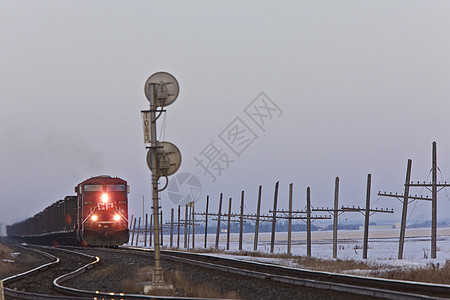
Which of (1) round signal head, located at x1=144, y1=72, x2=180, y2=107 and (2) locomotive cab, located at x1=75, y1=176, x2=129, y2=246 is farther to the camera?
(2) locomotive cab, located at x1=75, y1=176, x2=129, y2=246

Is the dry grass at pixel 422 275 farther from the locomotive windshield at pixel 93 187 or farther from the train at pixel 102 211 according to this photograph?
the locomotive windshield at pixel 93 187

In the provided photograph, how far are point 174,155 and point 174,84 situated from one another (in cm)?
168

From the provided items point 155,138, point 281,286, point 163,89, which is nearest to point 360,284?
point 281,286

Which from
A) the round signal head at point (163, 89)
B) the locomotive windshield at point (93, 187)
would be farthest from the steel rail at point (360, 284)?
the locomotive windshield at point (93, 187)

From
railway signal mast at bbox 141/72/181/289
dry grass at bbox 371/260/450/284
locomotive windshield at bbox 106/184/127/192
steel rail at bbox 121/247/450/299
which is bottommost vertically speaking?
dry grass at bbox 371/260/450/284

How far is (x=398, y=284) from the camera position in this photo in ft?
39.2

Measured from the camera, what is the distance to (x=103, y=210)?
3491 centimetres

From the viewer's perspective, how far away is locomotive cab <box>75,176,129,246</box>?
34.8 meters

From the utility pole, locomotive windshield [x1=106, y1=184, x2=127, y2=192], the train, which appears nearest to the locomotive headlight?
the train

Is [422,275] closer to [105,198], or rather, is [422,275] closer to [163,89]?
[163,89]

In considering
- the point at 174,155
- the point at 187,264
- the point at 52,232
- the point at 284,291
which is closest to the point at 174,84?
the point at 174,155

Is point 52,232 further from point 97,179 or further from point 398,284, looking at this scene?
point 398,284

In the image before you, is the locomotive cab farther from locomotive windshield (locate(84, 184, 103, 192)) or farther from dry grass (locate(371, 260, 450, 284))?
dry grass (locate(371, 260, 450, 284))

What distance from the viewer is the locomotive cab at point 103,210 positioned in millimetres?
34812
